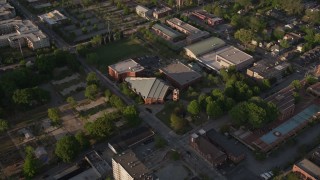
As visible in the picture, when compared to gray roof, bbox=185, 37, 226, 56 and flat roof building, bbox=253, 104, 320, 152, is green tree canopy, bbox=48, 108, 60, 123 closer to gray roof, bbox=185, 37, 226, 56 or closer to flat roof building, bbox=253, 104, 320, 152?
flat roof building, bbox=253, 104, 320, 152

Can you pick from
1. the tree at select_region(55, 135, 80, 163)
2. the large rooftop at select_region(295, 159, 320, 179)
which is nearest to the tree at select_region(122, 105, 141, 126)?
the tree at select_region(55, 135, 80, 163)

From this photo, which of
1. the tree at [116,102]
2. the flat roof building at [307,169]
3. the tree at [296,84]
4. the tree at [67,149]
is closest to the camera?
the flat roof building at [307,169]

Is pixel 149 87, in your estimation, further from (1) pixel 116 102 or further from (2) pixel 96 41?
(2) pixel 96 41

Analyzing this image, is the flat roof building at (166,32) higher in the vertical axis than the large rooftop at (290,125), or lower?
higher

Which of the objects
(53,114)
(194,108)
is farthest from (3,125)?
(194,108)

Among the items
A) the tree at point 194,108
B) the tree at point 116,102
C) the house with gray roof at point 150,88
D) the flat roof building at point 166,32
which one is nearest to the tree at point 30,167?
the tree at point 116,102

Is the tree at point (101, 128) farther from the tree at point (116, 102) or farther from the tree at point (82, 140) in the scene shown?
the tree at point (116, 102)
